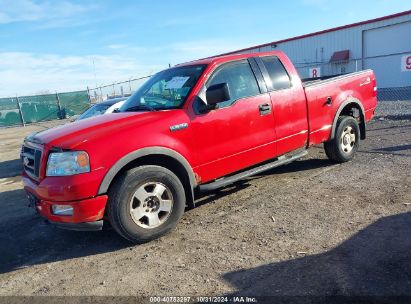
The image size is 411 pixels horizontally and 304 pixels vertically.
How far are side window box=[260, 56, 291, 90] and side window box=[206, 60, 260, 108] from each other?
364 millimetres

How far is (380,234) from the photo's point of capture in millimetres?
3836

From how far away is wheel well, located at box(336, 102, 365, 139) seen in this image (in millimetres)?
6566

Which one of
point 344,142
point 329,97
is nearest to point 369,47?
point 344,142

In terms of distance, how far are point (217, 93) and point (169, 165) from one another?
1034 millimetres

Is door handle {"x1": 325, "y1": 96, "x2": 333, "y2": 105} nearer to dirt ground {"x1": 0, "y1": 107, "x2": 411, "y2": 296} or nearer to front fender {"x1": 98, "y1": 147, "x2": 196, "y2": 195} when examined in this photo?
dirt ground {"x1": 0, "y1": 107, "x2": 411, "y2": 296}

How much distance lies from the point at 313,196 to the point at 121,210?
8.59 ft

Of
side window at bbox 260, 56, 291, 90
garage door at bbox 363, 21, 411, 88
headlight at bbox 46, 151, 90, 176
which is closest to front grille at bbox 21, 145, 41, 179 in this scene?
headlight at bbox 46, 151, 90, 176

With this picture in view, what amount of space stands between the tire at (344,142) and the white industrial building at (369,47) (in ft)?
48.1

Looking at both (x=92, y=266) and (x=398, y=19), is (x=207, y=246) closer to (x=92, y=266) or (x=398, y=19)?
(x=92, y=266)

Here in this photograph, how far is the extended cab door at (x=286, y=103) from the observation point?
208 inches

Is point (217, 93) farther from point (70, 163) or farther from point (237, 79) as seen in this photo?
point (70, 163)

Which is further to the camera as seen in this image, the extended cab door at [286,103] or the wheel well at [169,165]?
the extended cab door at [286,103]

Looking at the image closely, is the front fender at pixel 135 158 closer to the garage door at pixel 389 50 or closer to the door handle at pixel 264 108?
the door handle at pixel 264 108

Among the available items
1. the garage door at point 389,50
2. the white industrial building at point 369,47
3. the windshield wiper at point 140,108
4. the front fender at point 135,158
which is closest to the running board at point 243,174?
the front fender at point 135,158
